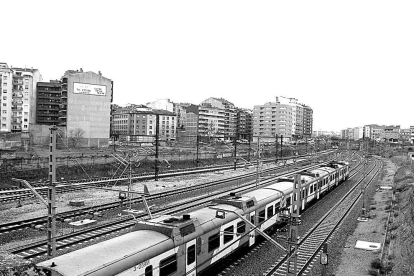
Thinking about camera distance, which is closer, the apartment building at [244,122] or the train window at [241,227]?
the train window at [241,227]

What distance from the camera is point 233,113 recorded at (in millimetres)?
139000

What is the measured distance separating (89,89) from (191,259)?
7326cm

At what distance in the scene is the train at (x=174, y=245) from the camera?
334 inches

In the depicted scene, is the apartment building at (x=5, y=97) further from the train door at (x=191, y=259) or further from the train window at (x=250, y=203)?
the train door at (x=191, y=259)

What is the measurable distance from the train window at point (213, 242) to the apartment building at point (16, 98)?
84784mm

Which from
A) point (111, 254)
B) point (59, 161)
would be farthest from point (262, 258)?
point (59, 161)

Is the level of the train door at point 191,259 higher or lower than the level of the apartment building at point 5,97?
lower

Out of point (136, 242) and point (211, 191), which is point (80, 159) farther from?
point (136, 242)

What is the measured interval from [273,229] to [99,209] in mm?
11829

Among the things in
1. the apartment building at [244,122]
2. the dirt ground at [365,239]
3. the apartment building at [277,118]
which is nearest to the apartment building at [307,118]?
the apartment building at [277,118]

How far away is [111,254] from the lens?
9.03 metres

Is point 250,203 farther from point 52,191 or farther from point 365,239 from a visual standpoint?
point 52,191

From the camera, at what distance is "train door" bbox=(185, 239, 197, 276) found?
1150 centimetres

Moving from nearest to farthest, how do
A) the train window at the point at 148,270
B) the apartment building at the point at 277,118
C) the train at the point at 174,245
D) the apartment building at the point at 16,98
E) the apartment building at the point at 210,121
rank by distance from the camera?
the train at the point at 174,245
the train window at the point at 148,270
the apartment building at the point at 16,98
the apartment building at the point at 210,121
the apartment building at the point at 277,118
